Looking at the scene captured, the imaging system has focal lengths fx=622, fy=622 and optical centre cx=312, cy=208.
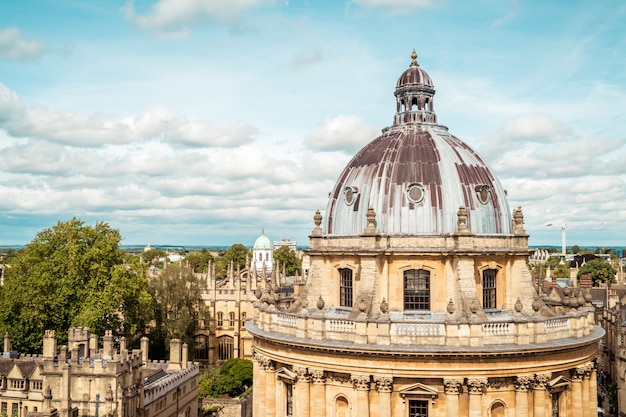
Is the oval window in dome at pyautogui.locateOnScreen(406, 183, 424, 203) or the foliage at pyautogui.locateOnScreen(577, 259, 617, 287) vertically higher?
the oval window in dome at pyautogui.locateOnScreen(406, 183, 424, 203)

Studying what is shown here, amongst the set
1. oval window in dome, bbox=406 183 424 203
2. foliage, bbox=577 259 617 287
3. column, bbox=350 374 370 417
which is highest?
oval window in dome, bbox=406 183 424 203

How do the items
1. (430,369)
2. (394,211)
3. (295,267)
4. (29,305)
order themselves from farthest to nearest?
(295,267), (29,305), (394,211), (430,369)

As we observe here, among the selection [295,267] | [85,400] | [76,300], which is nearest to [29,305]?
[76,300]

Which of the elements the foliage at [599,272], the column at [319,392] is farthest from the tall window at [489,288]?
the foliage at [599,272]

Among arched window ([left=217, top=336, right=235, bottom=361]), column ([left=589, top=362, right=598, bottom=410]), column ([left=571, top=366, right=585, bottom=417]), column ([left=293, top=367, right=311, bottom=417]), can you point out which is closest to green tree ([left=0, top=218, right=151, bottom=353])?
column ([left=293, top=367, right=311, bottom=417])

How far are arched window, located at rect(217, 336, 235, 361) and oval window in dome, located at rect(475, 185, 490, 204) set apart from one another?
156 ft

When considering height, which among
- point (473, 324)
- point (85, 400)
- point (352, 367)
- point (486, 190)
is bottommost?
point (85, 400)

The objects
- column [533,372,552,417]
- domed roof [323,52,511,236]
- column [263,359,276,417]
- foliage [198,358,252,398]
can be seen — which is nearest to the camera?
column [533,372,552,417]

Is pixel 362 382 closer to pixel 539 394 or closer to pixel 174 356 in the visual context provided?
pixel 539 394

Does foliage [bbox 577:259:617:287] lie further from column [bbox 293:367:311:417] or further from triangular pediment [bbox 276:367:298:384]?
column [bbox 293:367:311:417]

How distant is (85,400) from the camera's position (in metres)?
33.6

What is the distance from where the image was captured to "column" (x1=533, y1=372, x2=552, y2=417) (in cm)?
2897

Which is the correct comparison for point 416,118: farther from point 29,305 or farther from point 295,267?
point 295,267

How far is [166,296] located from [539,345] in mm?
44152
